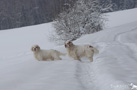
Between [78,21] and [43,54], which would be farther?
[78,21]

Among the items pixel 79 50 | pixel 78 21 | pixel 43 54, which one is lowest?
pixel 78 21

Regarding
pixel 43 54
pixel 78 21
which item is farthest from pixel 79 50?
pixel 78 21

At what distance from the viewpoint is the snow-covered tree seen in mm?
25047

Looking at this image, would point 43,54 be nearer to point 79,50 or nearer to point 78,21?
point 79,50

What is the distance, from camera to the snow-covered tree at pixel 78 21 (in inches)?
986

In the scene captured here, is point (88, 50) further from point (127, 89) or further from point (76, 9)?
point (76, 9)

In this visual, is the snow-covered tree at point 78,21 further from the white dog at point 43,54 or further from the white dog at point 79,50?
the white dog at point 79,50

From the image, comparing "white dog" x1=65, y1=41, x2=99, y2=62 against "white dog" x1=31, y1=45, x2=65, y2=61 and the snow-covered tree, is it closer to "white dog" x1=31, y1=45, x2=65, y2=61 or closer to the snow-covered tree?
"white dog" x1=31, y1=45, x2=65, y2=61

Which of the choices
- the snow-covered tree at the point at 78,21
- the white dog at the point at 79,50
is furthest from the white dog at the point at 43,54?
the snow-covered tree at the point at 78,21

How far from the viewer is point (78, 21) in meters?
25.4

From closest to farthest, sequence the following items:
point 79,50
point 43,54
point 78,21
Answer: point 79,50 → point 43,54 → point 78,21

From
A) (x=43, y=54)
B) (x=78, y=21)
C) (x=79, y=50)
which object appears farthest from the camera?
(x=78, y=21)

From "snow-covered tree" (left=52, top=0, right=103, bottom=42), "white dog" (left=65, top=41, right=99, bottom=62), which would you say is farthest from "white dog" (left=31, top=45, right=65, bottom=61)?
"snow-covered tree" (left=52, top=0, right=103, bottom=42)

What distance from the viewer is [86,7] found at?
25938 millimetres
